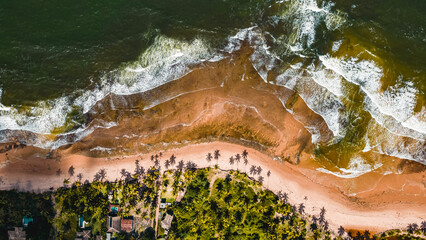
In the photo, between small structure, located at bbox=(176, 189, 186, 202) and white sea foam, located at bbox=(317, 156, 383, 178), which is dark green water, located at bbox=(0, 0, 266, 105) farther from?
white sea foam, located at bbox=(317, 156, 383, 178)

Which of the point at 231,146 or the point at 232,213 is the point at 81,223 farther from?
the point at 231,146

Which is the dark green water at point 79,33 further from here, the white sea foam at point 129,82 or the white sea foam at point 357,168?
the white sea foam at point 357,168

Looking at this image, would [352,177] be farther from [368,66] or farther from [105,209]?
[105,209]

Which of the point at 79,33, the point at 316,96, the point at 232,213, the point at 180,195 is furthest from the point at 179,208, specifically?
the point at 79,33

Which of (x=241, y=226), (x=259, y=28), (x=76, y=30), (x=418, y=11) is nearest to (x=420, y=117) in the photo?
(x=418, y=11)

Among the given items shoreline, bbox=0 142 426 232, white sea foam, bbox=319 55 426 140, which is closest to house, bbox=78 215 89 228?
shoreline, bbox=0 142 426 232
